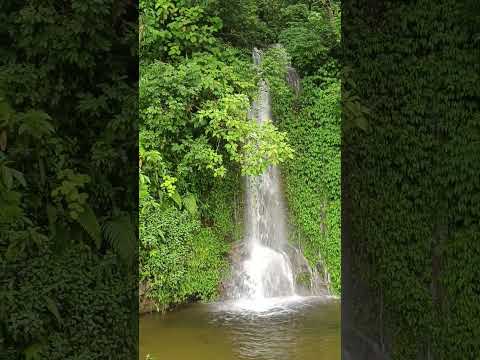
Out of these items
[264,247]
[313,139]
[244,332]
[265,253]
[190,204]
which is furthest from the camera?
[313,139]

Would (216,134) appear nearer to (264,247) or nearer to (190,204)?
(190,204)

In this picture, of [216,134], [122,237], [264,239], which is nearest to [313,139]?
[264,239]

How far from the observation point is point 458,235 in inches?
128

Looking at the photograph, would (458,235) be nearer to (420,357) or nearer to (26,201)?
(420,357)

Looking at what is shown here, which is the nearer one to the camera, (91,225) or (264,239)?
(91,225)

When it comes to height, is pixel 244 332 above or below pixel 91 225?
below

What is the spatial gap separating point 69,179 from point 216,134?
5157 mm

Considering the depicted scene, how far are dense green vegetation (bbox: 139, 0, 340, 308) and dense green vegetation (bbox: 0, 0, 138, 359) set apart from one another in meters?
3.34

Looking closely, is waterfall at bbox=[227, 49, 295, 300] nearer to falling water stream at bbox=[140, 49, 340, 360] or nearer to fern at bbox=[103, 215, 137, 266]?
falling water stream at bbox=[140, 49, 340, 360]

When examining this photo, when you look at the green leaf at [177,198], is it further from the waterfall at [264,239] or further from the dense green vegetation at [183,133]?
the waterfall at [264,239]

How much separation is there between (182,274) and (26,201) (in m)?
5.57

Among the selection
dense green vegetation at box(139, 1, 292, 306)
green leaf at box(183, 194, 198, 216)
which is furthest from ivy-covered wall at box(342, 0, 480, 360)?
Result: green leaf at box(183, 194, 198, 216)

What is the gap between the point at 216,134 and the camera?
26.3 feet

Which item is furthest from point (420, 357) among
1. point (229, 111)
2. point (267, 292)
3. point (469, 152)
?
point (267, 292)
